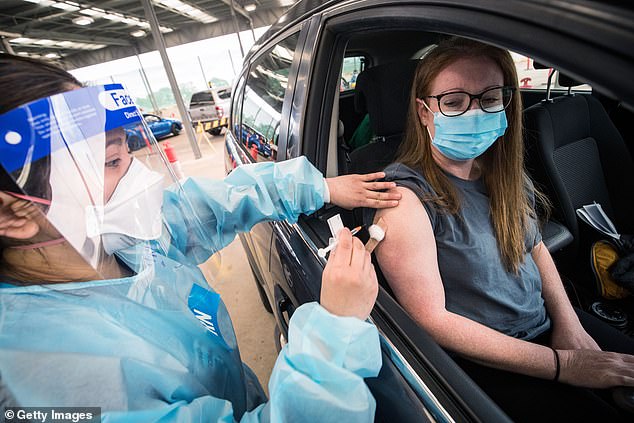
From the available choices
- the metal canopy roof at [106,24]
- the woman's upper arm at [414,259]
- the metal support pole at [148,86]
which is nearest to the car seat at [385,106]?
the woman's upper arm at [414,259]

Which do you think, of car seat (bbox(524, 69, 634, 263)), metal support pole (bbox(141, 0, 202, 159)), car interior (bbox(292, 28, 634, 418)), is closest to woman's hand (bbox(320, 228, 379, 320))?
car interior (bbox(292, 28, 634, 418))

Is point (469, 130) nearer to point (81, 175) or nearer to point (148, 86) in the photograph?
point (81, 175)

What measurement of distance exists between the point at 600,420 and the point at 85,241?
4.37ft

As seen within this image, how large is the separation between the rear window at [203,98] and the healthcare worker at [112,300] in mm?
11137

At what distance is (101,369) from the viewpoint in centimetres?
45

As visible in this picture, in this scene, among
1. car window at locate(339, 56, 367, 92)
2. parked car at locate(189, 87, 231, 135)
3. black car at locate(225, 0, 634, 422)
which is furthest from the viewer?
parked car at locate(189, 87, 231, 135)

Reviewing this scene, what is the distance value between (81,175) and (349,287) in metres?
0.58

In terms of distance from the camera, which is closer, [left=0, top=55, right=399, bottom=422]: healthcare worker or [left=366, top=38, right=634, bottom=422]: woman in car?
[left=0, top=55, right=399, bottom=422]: healthcare worker

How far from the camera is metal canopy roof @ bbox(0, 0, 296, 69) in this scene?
28.3ft

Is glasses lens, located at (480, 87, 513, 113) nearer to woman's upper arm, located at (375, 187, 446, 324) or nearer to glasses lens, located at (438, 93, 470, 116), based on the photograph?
glasses lens, located at (438, 93, 470, 116)

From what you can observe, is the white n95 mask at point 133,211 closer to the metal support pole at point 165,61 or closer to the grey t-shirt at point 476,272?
the grey t-shirt at point 476,272

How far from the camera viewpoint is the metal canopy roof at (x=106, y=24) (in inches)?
339

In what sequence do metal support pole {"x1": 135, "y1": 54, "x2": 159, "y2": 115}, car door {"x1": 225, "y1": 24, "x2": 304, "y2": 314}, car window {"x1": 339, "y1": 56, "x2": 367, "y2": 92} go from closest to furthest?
1. car door {"x1": 225, "y1": 24, "x2": 304, "y2": 314}
2. car window {"x1": 339, "y1": 56, "x2": 367, "y2": 92}
3. metal support pole {"x1": 135, "y1": 54, "x2": 159, "y2": 115}

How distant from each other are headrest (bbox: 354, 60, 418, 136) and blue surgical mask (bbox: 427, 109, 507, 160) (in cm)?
64
